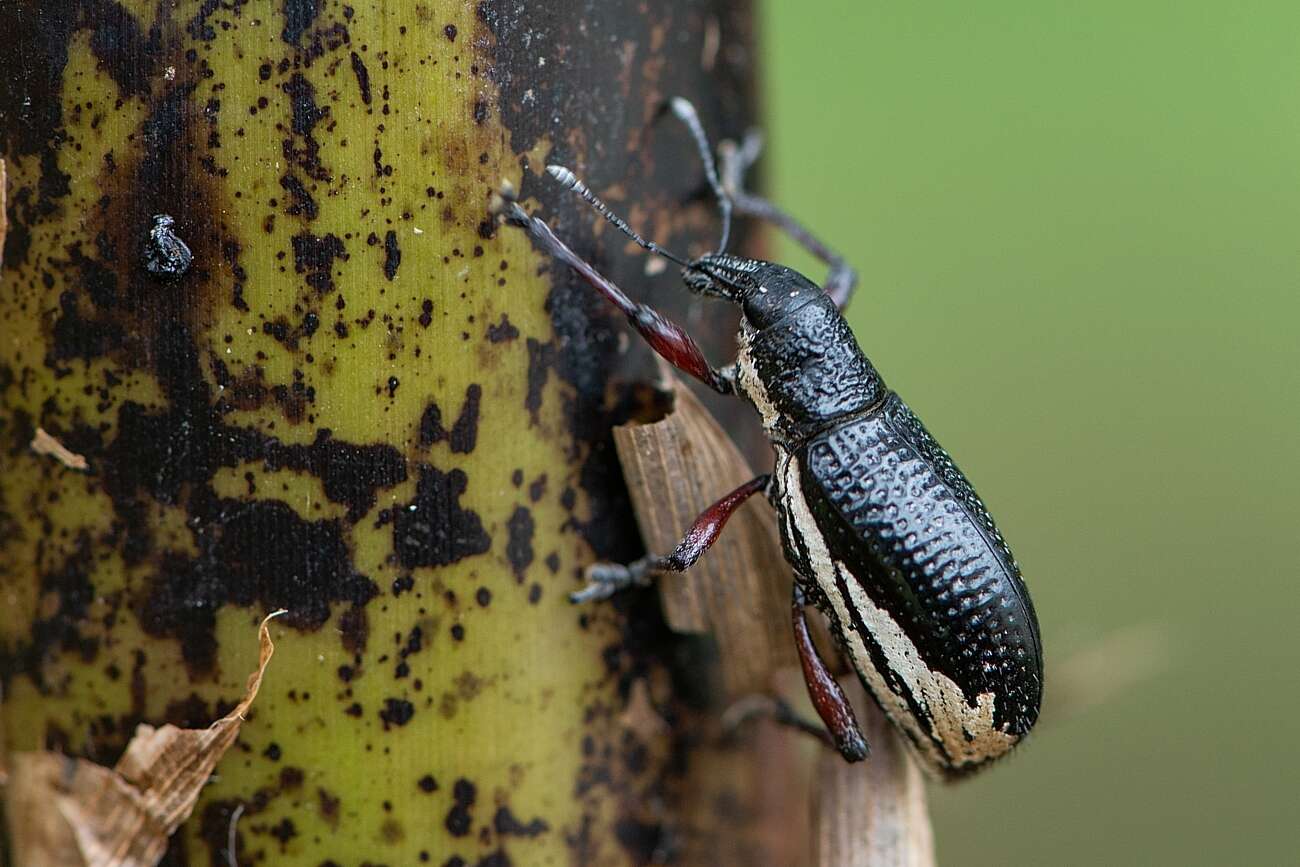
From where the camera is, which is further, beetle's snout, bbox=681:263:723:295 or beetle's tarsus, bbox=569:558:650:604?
beetle's snout, bbox=681:263:723:295

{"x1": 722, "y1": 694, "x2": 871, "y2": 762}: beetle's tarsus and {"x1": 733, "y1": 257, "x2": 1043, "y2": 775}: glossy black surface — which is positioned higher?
{"x1": 733, "y1": 257, "x2": 1043, "y2": 775}: glossy black surface

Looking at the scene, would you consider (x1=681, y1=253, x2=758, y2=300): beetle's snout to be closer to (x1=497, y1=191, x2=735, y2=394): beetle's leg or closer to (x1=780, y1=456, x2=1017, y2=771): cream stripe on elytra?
(x1=497, y1=191, x2=735, y2=394): beetle's leg

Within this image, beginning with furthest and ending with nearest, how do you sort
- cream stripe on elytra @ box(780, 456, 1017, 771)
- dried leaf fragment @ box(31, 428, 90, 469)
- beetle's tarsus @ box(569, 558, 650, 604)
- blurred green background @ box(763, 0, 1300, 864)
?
blurred green background @ box(763, 0, 1300, 864) < cream stripe on elytra @ box(780, 456, 1017, 771) < beetle's tarsus @ box(569, 558, 650, 604) < dried leaf fragment @ box(31, 428, 90, 469)

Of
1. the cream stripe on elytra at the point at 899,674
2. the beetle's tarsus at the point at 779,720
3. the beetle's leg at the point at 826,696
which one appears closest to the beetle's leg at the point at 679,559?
the cream stripe on elytra at the point at 899,674

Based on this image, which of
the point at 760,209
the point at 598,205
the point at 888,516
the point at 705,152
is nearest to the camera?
the point at 598,205

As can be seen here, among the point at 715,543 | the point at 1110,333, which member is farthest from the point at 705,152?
the point at 1110,333

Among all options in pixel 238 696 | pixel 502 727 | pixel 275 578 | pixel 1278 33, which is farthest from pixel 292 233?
pixel 1278 33

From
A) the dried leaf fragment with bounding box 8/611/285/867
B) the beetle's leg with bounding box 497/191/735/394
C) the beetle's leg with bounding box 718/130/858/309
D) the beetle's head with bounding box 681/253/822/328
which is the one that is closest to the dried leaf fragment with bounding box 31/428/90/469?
the dried leaf fragment with bounding box 8/611/285/867

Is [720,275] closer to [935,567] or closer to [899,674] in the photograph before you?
[935,567]
